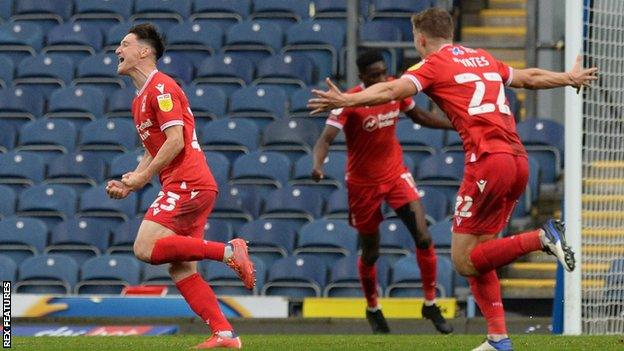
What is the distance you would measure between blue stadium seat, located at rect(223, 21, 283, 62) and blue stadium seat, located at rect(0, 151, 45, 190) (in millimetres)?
2914

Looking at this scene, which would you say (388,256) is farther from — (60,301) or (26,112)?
(26,112)

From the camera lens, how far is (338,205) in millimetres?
15211

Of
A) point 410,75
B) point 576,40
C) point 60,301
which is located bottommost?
point 60,301

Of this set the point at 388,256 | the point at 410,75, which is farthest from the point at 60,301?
the point at 410,75

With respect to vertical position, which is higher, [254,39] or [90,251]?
[254,39]

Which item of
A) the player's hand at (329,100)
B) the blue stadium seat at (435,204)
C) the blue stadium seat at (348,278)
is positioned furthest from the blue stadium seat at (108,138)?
the player's hand at (329,100)

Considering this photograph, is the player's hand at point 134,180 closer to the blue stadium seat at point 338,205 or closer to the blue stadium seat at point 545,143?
the blue stadium seat at point 338,205

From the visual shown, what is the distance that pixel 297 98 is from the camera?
16.7 meters

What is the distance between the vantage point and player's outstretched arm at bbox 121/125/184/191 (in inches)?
327

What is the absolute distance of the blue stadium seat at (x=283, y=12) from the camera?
18.2 meters

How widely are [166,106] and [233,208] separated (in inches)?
272

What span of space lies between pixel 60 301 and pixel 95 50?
17.0ft

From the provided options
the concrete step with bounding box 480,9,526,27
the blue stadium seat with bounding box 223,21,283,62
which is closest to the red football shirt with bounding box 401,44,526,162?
the blue stadium seat with bounding box 223,21,283,62

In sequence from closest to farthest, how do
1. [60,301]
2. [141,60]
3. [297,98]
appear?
[141,60] < [60,301] < [297,98]
